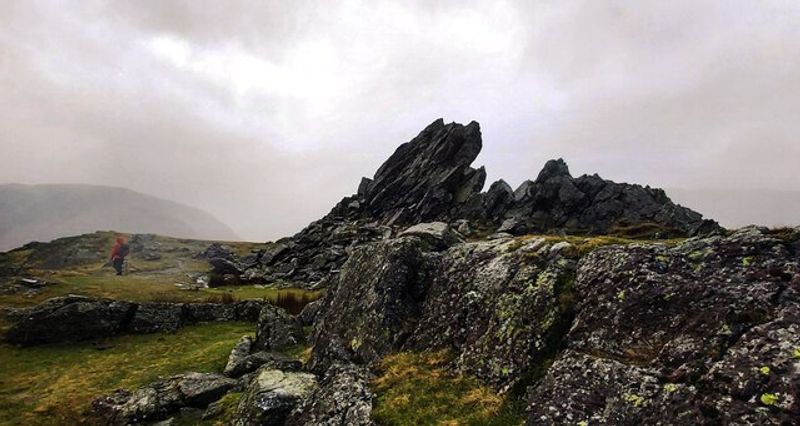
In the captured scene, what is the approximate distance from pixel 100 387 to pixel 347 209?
103m

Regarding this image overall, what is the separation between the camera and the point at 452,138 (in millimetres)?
119438

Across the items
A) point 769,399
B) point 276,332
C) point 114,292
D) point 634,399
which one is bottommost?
point 276,332

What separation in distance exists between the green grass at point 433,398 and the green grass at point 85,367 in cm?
1438

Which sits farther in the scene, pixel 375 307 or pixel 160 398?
pixel 375 307

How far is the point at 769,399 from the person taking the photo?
9.07 m

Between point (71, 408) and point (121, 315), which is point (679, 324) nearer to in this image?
point (71, 408)

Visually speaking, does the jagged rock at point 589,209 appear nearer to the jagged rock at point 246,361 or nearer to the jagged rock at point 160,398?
the jagged rock at point 246,361

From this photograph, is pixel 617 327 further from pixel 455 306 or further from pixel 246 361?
pixel 246 361

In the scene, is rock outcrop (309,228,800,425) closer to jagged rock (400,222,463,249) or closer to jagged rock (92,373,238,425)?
jagged rock (400,222,463,249)

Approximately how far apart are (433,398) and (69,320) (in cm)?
3102

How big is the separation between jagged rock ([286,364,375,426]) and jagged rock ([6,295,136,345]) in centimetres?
2500

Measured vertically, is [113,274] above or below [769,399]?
above

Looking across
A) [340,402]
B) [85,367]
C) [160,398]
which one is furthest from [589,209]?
[85,367]

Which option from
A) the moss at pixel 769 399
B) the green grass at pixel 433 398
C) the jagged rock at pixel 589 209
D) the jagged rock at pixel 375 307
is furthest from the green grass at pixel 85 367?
the jagged rock at pixel 589 209
